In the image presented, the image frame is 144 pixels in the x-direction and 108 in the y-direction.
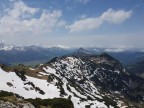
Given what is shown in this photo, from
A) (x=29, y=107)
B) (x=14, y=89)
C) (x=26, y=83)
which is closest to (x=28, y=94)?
(x=14, y=89)

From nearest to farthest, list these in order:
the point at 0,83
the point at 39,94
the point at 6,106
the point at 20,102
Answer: the point at 6,106, the point at 20,102, the point at 0,83, the point at 39,94

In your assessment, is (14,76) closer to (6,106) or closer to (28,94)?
(28,94)

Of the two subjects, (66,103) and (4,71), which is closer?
(66,103)

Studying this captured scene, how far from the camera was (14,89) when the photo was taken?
A: 148875mm

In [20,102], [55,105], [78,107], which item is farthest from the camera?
[78,107]

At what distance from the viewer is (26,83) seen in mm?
173875

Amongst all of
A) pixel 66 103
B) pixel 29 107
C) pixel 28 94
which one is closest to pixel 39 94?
pixel 28 94

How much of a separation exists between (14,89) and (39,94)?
1781cm

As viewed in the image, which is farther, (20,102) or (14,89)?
(14,89)

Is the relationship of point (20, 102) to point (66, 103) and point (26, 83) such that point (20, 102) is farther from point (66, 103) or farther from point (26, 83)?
point (26, 83)

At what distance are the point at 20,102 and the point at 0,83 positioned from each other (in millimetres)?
98083

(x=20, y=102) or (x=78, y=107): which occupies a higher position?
(x=20, y=102)

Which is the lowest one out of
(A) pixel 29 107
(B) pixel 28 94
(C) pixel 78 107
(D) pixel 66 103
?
(C) pixel 78 107

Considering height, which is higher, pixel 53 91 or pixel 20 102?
pixel 20 102
